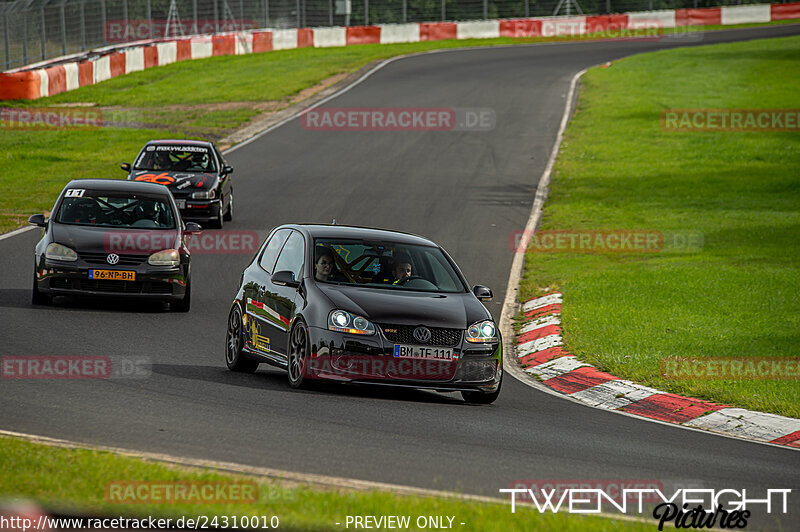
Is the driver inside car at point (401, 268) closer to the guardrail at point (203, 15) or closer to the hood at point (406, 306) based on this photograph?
the hood at point (406, 306)

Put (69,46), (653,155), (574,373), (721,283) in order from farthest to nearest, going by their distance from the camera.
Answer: (69,46), (653,155), (721,283), (574,373)

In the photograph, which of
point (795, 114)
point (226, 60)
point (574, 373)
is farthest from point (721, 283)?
point (226, 60)

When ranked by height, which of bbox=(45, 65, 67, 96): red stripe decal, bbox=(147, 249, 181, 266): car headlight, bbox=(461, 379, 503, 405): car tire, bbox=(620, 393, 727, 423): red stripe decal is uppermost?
bbox=(45, 65, 67, 96): red stripe decal

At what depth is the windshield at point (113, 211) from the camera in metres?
15.9

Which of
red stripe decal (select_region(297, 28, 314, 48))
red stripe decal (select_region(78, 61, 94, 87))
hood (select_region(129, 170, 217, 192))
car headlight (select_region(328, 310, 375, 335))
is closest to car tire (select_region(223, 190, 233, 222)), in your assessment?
hood (select_region(129, 170, 217, 192))

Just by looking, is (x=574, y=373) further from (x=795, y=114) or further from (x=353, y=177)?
(x=795, y=114)

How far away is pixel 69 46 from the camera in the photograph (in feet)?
157

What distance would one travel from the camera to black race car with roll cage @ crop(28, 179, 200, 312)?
587 inches

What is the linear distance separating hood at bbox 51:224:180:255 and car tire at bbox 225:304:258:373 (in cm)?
353

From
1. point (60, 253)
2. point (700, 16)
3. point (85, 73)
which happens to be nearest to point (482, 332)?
point (60, 253)

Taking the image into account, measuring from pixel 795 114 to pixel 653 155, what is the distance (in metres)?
8.19

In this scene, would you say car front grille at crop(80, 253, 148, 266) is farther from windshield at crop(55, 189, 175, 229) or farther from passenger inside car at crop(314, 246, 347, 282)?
passenger inside car at crop(314, 246, 347, 282)

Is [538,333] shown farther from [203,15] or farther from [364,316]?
[203,15]

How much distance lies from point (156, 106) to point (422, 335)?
3197cm
